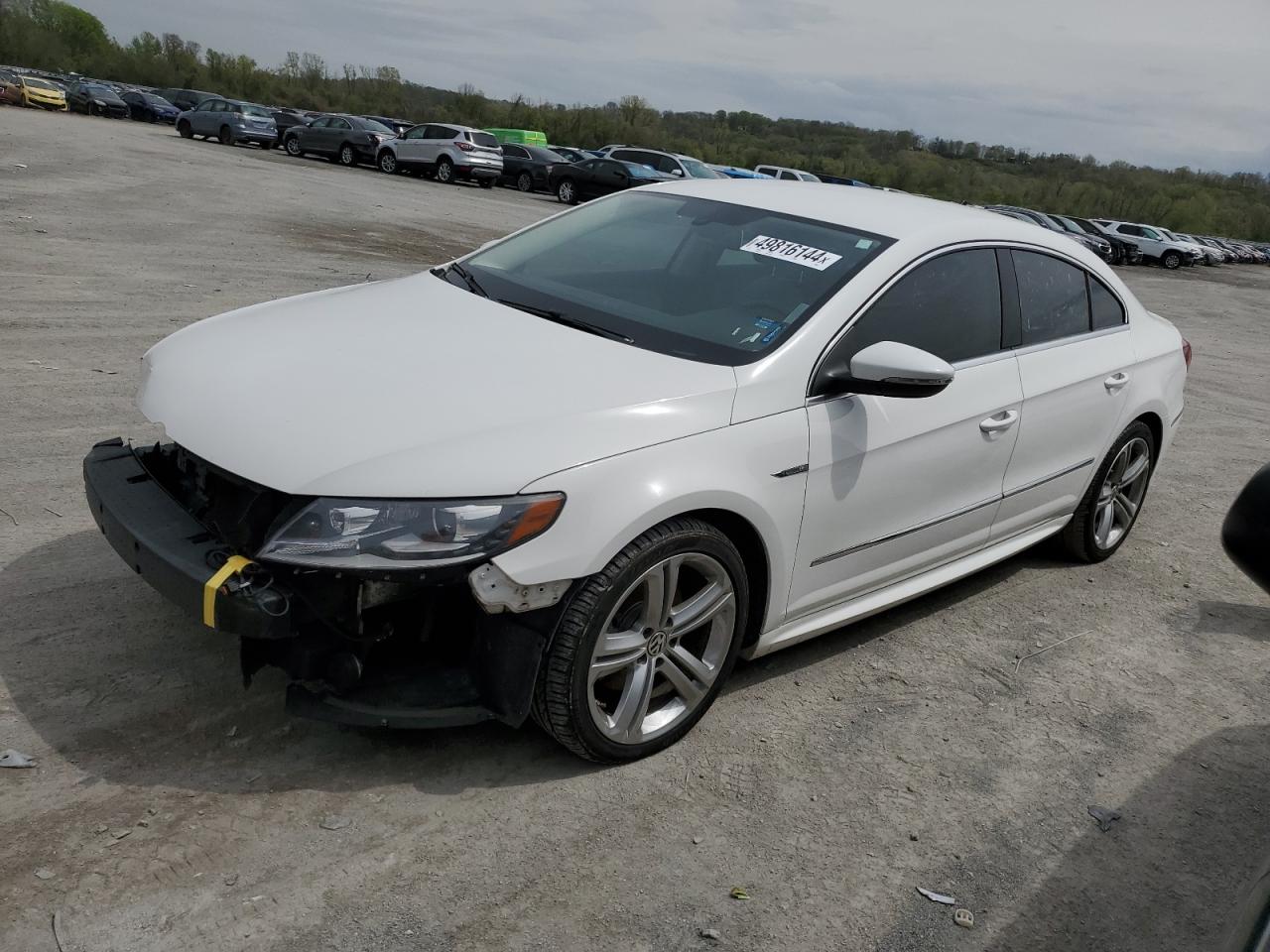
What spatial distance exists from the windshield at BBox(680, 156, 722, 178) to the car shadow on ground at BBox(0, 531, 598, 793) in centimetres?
2641

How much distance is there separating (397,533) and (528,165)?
3225 cm

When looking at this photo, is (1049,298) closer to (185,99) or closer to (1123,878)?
(1123,878)

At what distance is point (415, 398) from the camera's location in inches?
120

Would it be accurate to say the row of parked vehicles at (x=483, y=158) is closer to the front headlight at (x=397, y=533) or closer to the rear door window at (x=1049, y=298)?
the rear door window at (x=1049, y=298)

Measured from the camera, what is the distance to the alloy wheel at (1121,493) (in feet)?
17.2

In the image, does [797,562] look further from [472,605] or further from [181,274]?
[181,274]

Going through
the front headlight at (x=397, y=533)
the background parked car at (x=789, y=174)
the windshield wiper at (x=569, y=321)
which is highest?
the background parked car at (x=789, y=174)

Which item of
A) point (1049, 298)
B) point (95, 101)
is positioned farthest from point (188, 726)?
point (95, 101)

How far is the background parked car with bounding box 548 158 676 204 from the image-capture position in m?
28.6

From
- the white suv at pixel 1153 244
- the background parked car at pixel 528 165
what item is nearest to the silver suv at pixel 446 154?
the background parked car at pixel 528 165

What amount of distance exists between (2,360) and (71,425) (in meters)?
1.36

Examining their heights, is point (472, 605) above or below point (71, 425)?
above

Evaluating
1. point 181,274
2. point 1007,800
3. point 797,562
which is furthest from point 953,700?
point 181,274

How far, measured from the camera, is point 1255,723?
4.03 m
